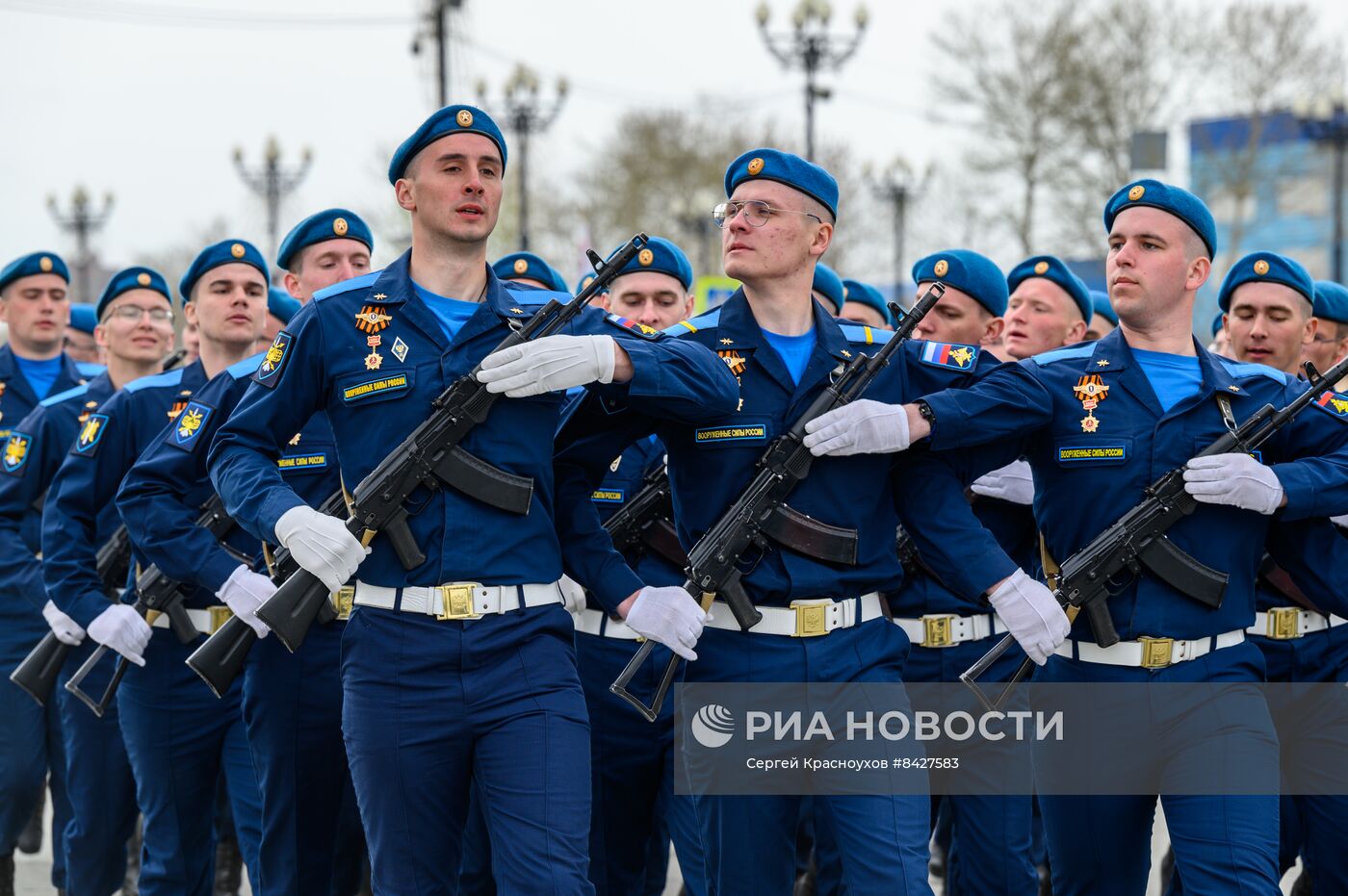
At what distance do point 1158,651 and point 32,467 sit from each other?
4.73 m

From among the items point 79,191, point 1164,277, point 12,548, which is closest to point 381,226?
point 79,191

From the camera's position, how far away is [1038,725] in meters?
5.21

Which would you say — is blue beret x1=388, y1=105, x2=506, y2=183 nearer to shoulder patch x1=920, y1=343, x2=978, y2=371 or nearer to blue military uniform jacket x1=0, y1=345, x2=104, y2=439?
shoulder patch x1=920, y1=343, x2=978, y2=371

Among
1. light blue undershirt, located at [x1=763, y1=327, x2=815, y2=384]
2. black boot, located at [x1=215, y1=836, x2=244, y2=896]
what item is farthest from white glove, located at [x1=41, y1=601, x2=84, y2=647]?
light blue undershirt, located at [x1=763, y1=327, x2=815, y2=384]

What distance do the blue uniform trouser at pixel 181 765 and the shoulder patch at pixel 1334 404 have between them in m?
3.73

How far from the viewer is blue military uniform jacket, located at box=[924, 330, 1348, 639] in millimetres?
4922

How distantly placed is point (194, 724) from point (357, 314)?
82.6 inches

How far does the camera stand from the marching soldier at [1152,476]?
475 cm

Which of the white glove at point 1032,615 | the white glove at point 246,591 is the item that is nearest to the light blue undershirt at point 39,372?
the white glove at point 246,591

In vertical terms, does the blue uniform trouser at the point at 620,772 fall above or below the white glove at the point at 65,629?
below

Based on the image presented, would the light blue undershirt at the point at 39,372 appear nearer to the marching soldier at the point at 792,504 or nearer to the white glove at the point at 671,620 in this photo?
the marching soldier at the point at 792,504

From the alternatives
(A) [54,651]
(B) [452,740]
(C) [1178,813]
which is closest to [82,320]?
(A) [54,651]

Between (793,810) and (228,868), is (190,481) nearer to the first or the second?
(793,810)

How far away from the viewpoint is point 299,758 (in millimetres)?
5484
